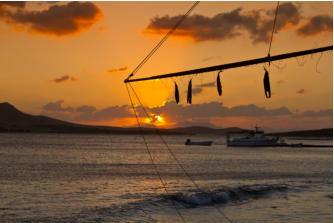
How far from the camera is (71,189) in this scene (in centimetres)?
3956

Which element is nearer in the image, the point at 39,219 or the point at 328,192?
the point at 39,219

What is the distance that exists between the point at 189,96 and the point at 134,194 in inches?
914

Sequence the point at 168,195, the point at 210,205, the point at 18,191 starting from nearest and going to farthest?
the point at 210,205 < the point at 168,195 < the point at 18,191

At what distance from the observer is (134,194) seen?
3509cm

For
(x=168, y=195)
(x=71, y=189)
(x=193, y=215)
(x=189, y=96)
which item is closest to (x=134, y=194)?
(x=168, y=195)

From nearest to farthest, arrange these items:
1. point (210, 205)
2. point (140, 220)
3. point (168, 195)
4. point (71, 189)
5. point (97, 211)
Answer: point (140, 220), point (97, 211), point (210, 205), point (168, 195), point (71, 189)

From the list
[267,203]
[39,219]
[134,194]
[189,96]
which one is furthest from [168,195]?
[189,96]

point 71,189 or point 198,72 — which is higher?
point 198,72

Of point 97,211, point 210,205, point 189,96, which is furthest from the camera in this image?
point 210,205

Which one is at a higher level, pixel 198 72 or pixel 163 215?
pixel 198 72

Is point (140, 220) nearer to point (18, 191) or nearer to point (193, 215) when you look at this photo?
point (193, 215)

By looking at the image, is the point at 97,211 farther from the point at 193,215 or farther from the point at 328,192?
the point at 328,192

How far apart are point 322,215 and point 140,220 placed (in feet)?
35.0

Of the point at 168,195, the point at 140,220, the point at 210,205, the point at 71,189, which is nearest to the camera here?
the point at 140,220
